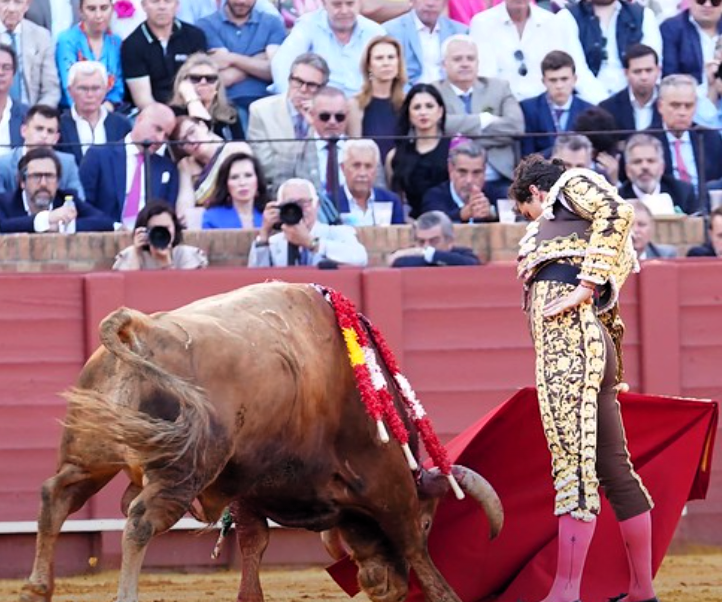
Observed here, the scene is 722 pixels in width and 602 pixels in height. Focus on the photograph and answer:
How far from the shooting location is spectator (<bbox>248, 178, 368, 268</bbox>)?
27.8 ft

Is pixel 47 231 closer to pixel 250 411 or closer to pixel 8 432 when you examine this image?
pixel 8 432

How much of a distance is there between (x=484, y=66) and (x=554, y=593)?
4239 millimetres

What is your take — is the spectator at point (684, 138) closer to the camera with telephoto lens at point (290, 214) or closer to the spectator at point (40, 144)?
the camera with telephoto lens at point (290, 214)

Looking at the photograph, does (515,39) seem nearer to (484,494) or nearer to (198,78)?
(198,78)

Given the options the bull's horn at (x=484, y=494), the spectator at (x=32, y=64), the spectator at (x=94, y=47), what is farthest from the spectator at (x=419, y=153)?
the bull's horn at (x=484, y=494)

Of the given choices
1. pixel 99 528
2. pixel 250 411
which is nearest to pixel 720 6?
pixel 99 528

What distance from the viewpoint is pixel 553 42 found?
31.9ft

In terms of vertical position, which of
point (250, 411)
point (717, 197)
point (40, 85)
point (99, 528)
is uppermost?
point (40, 85)

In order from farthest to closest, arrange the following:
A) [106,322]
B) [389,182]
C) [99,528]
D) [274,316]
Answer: [389,182], [99,528], [274,316], [106,322]

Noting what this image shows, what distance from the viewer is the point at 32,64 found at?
9172 mm

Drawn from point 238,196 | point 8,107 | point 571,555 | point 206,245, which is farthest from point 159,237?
point 571,555

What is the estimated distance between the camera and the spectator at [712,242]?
8828 millimetres

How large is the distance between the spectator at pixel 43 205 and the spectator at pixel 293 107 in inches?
38.6

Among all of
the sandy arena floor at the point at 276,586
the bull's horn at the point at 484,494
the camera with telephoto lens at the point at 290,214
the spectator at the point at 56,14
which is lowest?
the sandy arena floor at the point at 276,586
